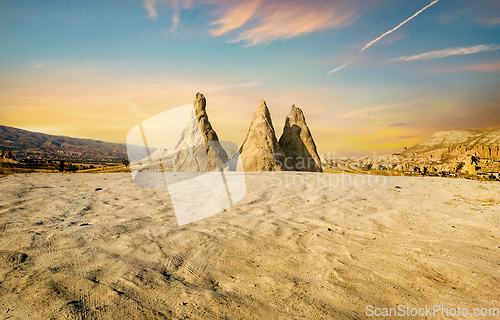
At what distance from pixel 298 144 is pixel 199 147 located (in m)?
5.85

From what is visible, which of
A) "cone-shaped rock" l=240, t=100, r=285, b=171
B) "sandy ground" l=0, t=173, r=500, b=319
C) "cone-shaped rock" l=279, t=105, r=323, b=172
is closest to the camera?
"sandy ground" l=0, t=173, r=500, b=319

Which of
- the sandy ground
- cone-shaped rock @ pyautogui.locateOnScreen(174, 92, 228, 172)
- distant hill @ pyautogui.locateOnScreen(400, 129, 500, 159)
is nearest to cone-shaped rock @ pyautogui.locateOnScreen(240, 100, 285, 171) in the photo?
cone-shaped rock @ pyautogui.locateOnScreen(174, 92, 228, 172)

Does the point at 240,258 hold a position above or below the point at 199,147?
below

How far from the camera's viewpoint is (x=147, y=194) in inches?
250

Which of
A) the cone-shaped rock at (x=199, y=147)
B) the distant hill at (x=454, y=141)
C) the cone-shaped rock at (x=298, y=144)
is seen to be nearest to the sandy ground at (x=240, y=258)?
the cone-shaped rock at (x=199, y=147)

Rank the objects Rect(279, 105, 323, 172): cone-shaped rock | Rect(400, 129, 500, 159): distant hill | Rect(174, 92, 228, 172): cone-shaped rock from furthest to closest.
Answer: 1. Rect(400, 129, 500, 159): distant hill
2. Rect(279, 105, 323, 172): cone-shaped rock
3. Rect(174, 92, 228, 172): cone-shaped rock

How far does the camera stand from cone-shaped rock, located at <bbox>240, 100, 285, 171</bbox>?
11852 millimetres

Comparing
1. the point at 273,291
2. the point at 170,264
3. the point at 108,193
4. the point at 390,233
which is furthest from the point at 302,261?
the point at 108,193

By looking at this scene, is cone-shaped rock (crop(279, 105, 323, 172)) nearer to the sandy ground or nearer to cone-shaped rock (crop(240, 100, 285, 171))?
cone-shaped rock (crop(240, 100, 285, 171))

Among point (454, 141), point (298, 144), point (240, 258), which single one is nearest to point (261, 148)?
point (298, 144)

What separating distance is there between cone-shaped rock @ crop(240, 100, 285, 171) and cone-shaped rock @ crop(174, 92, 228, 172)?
1.26 meters

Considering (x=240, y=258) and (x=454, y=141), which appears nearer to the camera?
(x=240, y=258)

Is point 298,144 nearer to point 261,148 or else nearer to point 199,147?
point 261,148

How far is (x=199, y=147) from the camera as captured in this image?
1188 cm
